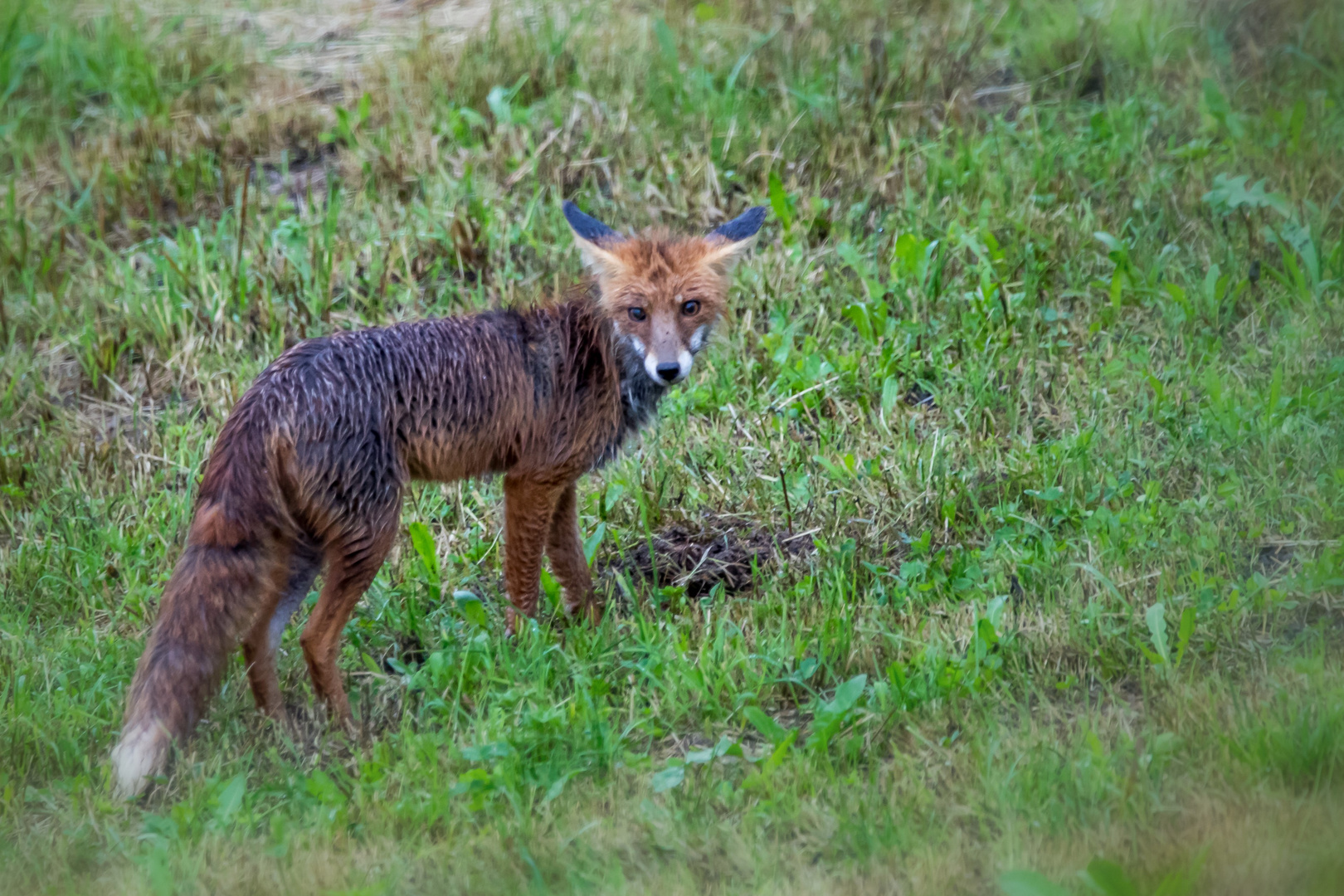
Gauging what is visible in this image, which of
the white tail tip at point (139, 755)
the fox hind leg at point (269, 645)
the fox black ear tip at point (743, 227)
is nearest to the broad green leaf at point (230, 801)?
the white tail tip at point (139, 755)

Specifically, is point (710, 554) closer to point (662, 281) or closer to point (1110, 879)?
point (662, 281)

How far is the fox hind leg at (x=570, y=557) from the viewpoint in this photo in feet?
17.4

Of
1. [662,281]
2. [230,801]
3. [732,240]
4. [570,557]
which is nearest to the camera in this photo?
[230,801]

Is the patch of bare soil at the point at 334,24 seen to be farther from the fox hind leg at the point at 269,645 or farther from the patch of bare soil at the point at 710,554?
the fox hind leg at the point at 269,645

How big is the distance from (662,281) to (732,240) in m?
0.50

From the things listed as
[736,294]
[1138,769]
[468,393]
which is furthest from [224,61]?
[1138,769]

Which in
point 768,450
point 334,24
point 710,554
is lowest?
point 710,554

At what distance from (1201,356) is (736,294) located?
98.3 inches

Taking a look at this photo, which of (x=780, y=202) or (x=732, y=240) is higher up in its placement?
(x=732, y=240)

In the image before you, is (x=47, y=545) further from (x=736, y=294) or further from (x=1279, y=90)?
(x=1279, y=90)

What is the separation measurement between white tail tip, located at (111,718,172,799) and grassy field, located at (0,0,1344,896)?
13cm

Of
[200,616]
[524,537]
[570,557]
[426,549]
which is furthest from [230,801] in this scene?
[570,557]

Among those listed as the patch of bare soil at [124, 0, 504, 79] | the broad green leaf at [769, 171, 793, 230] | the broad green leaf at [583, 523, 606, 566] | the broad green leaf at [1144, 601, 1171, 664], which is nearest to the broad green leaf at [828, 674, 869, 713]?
the broad green leaf at [1144, 601, 1171, 664]

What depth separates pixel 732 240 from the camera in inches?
216
